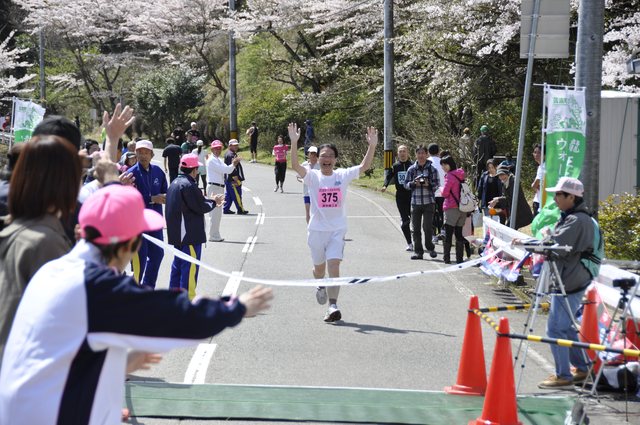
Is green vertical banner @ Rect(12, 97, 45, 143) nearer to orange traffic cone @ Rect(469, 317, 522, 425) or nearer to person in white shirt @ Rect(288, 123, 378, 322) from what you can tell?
person in white shirt @ Rect(288, 123, 378, 322)

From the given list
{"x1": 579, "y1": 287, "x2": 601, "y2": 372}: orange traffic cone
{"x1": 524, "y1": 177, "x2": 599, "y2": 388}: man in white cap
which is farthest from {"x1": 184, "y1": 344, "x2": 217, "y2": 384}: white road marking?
{"x1": 579, "y1": 287, "x2": 601, "y2": 372}: orange traffic cone

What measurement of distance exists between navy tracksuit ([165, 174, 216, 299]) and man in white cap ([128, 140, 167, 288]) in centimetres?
23

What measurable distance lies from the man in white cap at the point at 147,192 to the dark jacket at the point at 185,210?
0.23 m

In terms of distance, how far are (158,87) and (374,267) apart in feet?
128

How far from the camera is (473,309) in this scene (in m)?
7.79

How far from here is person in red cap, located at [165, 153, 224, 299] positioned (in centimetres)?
1102

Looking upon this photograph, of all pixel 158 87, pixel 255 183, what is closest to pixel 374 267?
pixel 255 183

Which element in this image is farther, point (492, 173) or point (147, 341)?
point (492, 173)

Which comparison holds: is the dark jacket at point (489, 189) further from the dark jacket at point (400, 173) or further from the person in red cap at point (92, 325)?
the person in red cap at point (92, 325)

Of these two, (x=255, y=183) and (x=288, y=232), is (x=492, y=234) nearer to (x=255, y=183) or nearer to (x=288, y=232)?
(x=288, y=232)

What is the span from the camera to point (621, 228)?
13.0m

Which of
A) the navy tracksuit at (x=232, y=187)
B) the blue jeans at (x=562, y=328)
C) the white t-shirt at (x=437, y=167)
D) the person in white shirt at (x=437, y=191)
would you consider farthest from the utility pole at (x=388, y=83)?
the blue jeans at (x=562, y=328)

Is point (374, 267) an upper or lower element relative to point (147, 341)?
lower

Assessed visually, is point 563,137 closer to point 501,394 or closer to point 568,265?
point 568,265
